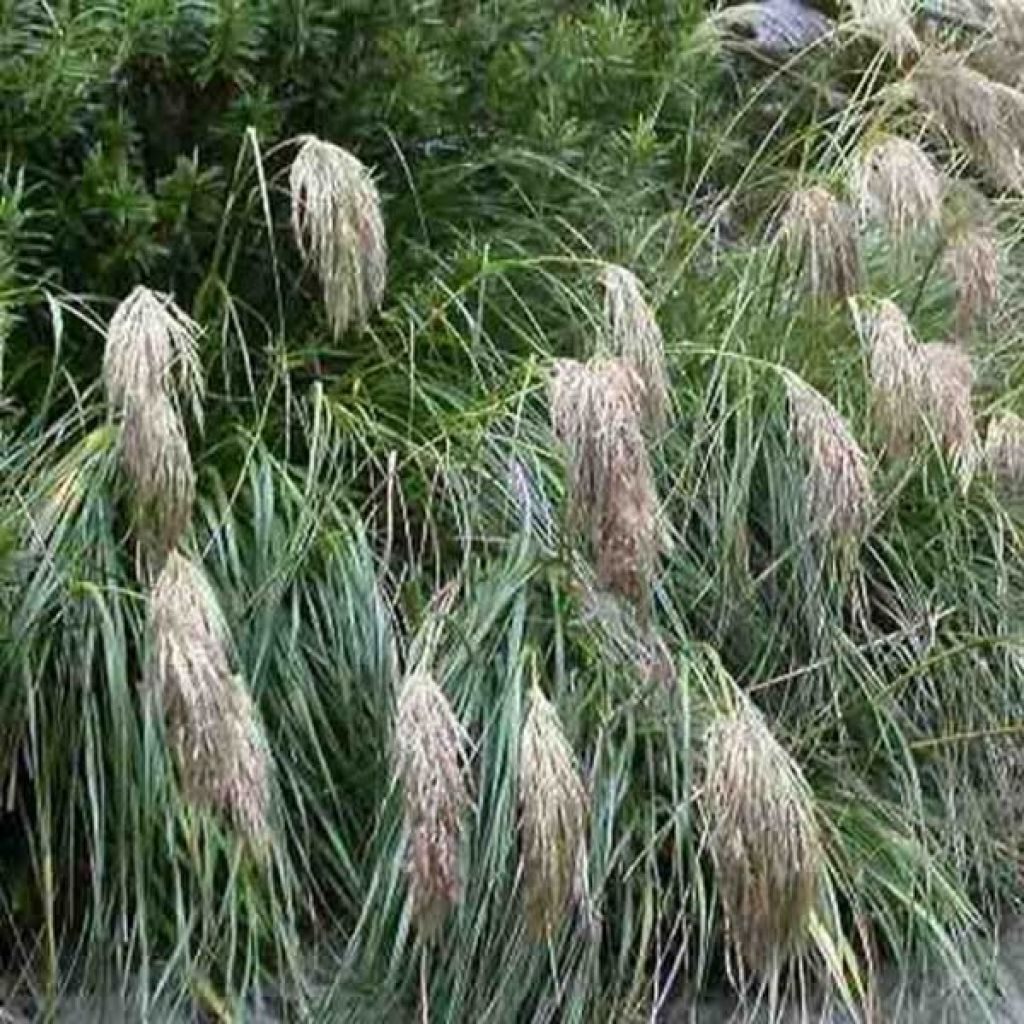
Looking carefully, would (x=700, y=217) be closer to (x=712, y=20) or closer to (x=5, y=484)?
(x=712, y=20)

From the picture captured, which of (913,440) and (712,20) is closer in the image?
(913,440)

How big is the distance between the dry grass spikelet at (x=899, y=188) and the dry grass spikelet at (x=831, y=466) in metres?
0.55

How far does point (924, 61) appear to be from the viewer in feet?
12.9

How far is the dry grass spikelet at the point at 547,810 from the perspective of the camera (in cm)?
256

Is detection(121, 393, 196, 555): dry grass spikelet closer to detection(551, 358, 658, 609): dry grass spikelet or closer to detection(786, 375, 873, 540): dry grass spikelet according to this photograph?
detection(551, 358, 658, 609): dry grass spikelet

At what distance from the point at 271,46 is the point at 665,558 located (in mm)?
1067

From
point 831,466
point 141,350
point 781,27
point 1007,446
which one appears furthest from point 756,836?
point 781,27

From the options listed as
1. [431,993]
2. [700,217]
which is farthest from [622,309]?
[700,217]

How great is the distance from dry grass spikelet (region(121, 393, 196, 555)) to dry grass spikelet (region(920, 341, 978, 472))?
1038 mm

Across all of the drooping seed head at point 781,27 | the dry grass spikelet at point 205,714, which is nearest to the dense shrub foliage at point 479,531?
the dry grass spikelet at point 205,714

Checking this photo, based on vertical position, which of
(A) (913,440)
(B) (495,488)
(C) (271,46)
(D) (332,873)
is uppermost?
(A) (913,440)

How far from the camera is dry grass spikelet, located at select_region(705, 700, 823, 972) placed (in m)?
2.53

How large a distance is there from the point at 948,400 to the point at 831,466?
0.86 ft

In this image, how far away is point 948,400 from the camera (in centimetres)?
309
